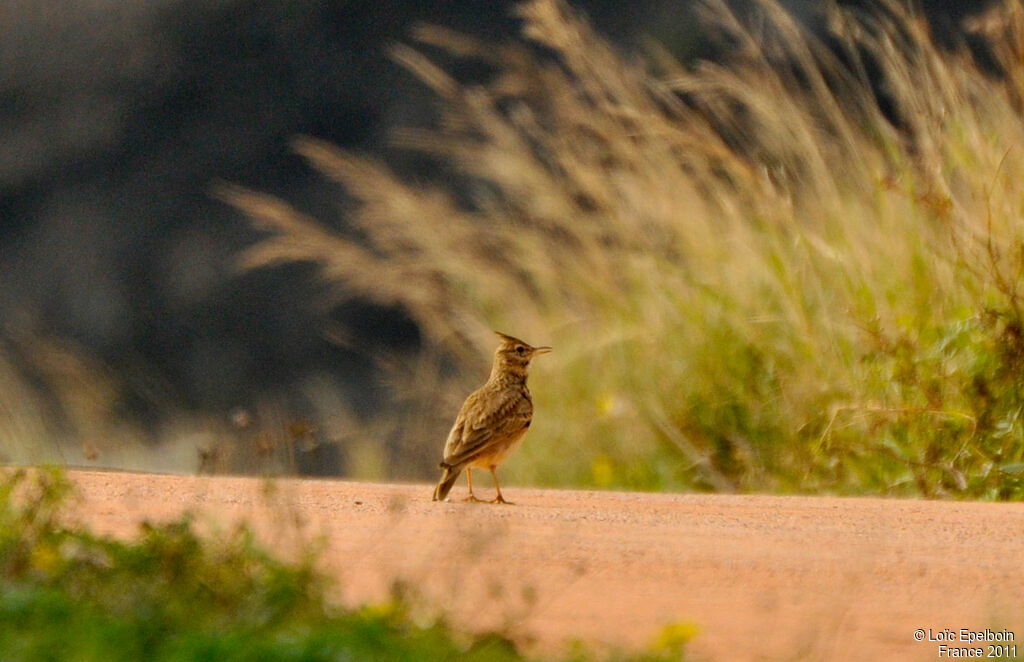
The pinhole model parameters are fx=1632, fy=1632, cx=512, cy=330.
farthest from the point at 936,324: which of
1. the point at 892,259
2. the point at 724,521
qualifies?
the point at 724,521

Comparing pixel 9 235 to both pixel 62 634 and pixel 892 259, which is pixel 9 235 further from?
pixel 62 634

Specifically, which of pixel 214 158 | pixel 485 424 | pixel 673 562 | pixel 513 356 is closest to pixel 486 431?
pixel 485 424

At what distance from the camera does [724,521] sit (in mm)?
5336

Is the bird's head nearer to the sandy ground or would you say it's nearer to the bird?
the bird

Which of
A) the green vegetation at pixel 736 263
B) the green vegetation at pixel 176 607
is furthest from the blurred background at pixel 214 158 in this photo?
the green vegetation at pixel 176 607

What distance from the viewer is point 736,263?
8.07 metres

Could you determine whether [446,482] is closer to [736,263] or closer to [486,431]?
[486,431]

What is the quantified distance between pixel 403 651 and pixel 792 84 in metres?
5.82

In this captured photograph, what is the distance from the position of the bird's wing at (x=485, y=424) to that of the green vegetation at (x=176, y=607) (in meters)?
1.64

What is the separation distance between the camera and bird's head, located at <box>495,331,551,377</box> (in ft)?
21.0

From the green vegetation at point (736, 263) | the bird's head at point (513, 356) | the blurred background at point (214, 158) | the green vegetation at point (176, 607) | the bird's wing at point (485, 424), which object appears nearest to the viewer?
the green vegetation at point (176, 607)

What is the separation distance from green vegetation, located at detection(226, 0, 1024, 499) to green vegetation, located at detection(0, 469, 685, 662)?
3.61 meters

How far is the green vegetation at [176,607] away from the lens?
3174 millimetres

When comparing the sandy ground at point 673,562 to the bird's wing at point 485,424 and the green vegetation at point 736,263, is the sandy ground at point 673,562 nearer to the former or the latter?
the bird's wing at point 485,424
